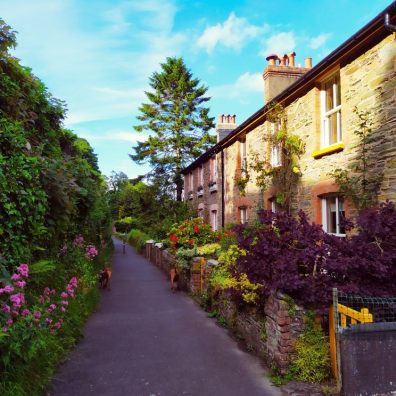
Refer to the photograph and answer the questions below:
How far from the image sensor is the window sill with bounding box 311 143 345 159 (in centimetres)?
856

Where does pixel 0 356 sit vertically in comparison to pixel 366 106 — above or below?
below

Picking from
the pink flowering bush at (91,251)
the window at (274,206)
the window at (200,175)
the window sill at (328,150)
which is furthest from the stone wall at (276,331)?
the window at (200,175)

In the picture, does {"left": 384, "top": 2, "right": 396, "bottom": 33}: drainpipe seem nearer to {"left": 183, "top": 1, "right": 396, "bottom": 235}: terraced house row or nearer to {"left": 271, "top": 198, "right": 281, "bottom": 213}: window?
{"left": 183, "top": 1, "right": 396, "bottom": 235}: terraced house row

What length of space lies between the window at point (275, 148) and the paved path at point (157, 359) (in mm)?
5326

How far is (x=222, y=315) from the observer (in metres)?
8.58

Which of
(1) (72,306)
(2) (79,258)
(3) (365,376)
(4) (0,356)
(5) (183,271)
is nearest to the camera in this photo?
(4) (0,356)

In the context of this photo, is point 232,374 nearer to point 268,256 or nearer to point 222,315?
point 268,256

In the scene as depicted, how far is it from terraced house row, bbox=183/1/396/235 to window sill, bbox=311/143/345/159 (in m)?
0.01

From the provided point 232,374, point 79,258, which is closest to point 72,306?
point 79,258

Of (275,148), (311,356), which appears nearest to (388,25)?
(275,148)

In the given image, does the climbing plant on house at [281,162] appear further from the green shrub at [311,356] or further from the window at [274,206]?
the green shrub at [311,356]

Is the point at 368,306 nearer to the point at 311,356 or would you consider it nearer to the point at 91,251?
the point at 311,356

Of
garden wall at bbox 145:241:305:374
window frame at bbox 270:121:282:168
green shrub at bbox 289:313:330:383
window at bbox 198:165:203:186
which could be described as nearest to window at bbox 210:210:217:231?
window at bbox 198:165:203:186

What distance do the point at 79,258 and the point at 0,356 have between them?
20.8 ft
